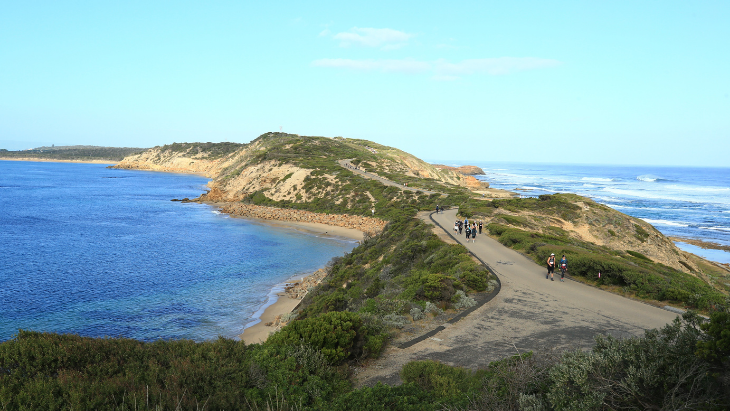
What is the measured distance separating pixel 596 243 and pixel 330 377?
32.8 metres

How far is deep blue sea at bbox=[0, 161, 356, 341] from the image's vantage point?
21859 millimetres

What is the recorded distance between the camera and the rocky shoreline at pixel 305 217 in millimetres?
52969

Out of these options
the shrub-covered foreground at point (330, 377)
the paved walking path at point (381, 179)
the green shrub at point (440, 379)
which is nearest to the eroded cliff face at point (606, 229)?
the paved walking path at point (381, 179)

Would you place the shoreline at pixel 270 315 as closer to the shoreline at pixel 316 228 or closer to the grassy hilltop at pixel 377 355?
the grassy hilltop at pixel 377 355

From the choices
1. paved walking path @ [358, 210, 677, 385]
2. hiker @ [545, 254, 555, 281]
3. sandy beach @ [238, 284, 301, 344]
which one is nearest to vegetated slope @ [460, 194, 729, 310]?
paved walking path @ [358, 210, 677, 385]

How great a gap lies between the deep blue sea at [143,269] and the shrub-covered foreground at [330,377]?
39.2ft

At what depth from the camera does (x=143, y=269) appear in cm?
3241

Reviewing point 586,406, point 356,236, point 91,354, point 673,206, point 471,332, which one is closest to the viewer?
point 586,406

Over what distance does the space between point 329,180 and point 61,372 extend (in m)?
67.4

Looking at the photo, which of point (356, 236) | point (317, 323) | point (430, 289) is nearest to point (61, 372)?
point (317, 323)

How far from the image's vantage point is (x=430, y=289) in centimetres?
1561

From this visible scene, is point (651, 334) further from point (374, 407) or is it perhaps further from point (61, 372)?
point (61, 372)

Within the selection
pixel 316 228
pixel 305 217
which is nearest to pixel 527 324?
pixel 316 228

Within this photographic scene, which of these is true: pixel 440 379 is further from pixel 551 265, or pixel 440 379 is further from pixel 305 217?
pixel 305 217
